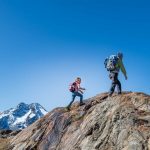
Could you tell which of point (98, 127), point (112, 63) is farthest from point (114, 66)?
point (98, 127)

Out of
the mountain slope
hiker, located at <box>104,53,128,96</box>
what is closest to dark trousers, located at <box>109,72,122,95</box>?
hiker, located at <box>104,53,128,96</box>

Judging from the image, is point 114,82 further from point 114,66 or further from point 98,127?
point 98,127

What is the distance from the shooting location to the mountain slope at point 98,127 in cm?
2479

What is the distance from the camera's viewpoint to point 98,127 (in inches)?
1077

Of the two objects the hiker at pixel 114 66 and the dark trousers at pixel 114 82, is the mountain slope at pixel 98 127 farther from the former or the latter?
the hiker at pixel 114 66

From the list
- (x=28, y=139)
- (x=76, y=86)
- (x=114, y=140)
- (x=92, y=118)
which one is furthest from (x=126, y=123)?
(x=28, y=139)

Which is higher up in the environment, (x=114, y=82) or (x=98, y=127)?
(x=114, y=82)

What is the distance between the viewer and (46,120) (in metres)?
36.2

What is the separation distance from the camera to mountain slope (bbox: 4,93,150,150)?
24789 mm

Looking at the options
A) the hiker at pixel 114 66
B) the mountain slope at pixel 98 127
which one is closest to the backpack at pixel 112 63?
the hiker at pixel 114 66

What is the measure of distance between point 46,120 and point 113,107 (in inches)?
390

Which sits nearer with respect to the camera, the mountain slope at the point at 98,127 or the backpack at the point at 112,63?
the mountain slope at the point at 98,127

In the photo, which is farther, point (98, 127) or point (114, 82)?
point (114, 82)

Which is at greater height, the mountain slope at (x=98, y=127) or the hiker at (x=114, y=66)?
the hiker at (x=114, y=66)
